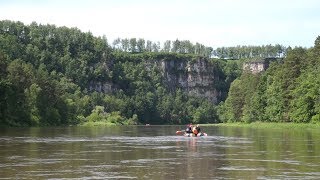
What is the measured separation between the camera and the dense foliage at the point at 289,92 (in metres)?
98.2

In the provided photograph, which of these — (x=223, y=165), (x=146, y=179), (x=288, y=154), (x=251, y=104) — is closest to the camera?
(x=146, y=179)

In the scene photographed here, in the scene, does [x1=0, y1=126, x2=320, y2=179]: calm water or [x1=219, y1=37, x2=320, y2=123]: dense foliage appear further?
[x1=219, y1=37, x2=320, y2=123]: dense foliage

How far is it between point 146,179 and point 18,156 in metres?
12.7

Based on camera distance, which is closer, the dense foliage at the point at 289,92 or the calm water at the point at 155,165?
the calm water at the point at 155,165

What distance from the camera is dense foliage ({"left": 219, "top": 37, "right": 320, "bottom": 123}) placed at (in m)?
98.2

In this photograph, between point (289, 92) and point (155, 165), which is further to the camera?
point (289, 92)

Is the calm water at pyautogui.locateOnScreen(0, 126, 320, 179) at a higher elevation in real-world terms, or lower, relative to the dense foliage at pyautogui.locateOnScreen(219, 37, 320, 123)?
lower

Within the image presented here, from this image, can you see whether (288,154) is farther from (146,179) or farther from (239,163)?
(146,179)

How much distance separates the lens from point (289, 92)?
112m

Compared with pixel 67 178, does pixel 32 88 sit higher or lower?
higher

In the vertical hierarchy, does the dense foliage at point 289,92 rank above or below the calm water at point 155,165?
above

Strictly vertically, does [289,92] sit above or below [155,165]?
above

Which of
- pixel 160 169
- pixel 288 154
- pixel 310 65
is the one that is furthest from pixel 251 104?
pixel 160 169

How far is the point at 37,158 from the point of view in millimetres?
32219
